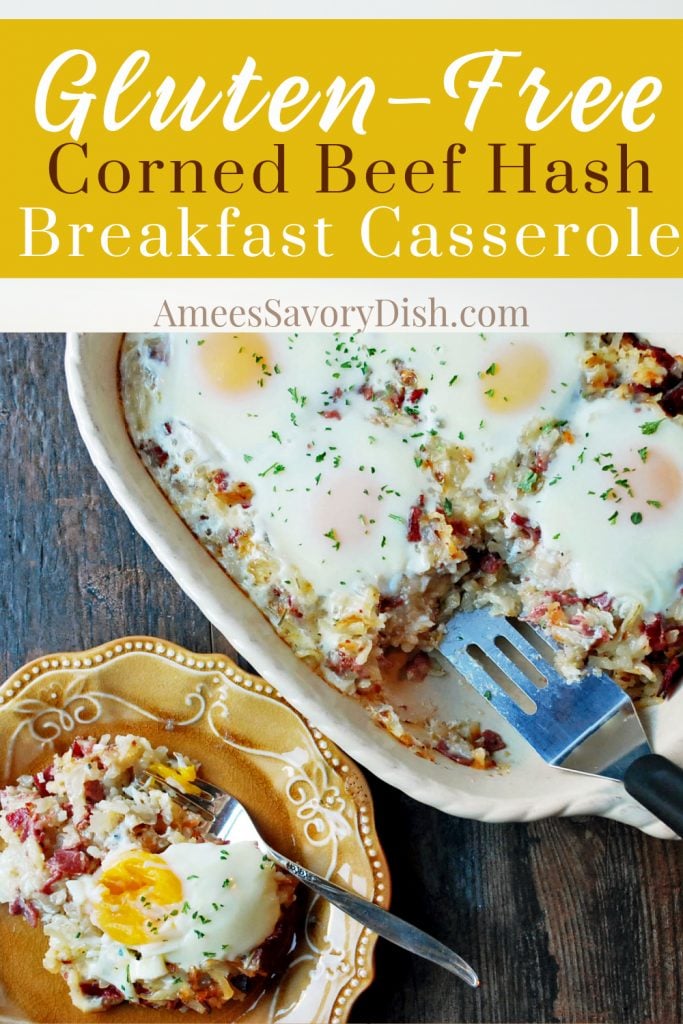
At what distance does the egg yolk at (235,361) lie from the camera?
2.72 metres

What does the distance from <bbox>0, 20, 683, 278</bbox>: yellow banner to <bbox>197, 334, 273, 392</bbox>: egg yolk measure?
0.19 m

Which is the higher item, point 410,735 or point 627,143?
point 627,143

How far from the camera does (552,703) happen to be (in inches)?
102

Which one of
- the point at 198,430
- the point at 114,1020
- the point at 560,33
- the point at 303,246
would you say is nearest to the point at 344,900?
the point at 114,1020

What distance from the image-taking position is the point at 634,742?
8.13 feet

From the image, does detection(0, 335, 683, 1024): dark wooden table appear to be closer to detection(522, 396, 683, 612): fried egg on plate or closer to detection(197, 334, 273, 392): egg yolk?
detection(522, 396, 683, 612): fried egg on plate

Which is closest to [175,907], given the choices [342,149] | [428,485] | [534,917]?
[534,917]

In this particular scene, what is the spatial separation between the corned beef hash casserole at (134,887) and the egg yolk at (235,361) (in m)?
1.07

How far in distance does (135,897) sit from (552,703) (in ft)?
4.09

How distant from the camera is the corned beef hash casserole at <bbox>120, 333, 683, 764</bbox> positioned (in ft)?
8.29

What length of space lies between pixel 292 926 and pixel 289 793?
0.36m

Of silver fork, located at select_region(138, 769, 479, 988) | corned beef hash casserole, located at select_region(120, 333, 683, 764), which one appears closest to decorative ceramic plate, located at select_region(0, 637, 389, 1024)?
silver fork, located at select_region(138, 769, 479, 988)

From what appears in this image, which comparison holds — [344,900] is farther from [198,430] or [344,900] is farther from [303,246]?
[303,246]

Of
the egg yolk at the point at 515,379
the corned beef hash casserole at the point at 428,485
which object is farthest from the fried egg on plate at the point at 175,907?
the egg yolk at the point at 515,379
